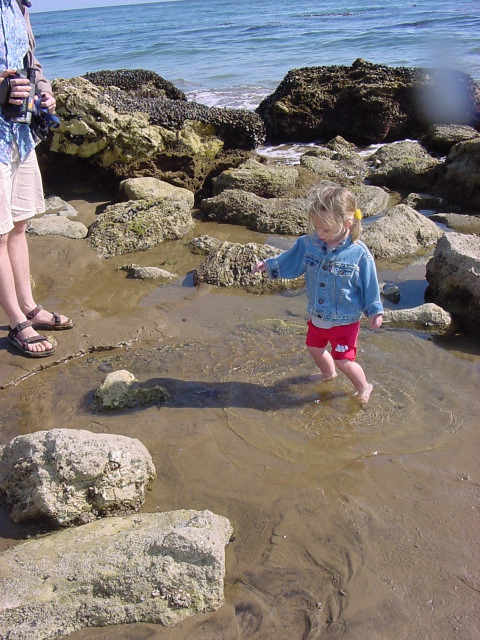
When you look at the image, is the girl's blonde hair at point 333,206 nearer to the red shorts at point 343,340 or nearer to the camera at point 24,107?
the red shorts at point 343,340

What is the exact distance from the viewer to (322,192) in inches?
125

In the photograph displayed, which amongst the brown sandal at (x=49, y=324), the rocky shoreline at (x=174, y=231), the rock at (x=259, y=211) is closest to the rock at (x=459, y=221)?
the rocky shoreline at (x=174, y=231)

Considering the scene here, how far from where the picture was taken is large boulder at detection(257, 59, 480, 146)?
1089 centimetres

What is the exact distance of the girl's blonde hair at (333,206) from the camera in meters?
3.12

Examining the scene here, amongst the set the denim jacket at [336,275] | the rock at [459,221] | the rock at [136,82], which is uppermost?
the rock at [136,82]

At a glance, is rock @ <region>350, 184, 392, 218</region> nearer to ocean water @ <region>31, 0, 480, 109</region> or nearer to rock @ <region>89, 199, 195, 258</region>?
rock @ <region>89, 199, 195, 258</region>

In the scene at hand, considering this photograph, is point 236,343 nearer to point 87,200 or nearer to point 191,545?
point 191,545

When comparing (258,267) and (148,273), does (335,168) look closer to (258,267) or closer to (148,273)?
(148,273)

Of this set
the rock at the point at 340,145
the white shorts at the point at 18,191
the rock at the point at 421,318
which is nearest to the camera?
the white shorts at the point at 18,191

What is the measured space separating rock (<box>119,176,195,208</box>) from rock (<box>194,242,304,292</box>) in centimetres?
145

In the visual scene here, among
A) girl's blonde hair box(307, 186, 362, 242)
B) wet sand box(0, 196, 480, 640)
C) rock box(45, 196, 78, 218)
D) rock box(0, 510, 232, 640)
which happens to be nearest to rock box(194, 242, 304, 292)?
wet sand box(0, 196, 480, 640)

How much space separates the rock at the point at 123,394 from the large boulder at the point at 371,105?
8989 mm

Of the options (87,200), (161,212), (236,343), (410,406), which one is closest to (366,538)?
(410,406)

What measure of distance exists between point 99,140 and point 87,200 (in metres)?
0.78
